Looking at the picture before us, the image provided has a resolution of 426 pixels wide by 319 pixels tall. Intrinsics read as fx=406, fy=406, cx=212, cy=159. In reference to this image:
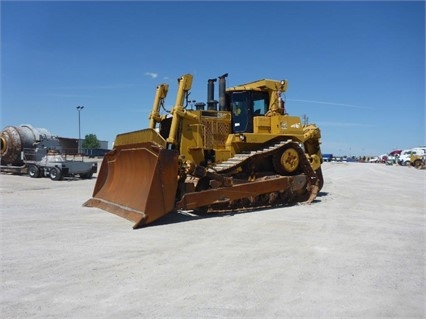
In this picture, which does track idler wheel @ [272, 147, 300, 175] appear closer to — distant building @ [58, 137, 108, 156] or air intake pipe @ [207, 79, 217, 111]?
air intake pipe @ [207, 79, 217, 111]

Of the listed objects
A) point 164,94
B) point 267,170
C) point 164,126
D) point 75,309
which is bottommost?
point 75,309

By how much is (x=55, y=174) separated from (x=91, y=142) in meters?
81.3

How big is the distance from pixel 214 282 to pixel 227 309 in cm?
78

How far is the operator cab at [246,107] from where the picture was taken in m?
11.4

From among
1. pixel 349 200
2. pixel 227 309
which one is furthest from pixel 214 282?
pixel 349 200

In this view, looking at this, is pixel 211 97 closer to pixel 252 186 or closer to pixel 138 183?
pixel 252 186

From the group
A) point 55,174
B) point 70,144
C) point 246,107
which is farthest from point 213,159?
point 70,144

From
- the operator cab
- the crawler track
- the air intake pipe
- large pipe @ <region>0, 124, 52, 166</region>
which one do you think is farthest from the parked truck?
the crawler track

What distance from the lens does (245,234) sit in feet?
23.8

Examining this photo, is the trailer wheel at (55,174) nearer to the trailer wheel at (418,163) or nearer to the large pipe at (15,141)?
the large pipe at (15,141)

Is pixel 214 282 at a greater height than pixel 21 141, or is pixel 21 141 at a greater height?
pixel 21 141

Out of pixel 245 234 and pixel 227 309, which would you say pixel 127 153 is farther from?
pixel 227 309

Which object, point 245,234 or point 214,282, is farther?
point 245,234

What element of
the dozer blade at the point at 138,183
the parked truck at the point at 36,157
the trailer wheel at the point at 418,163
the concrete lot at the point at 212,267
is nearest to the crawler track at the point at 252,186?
the concrete lot at the point at 212,267
